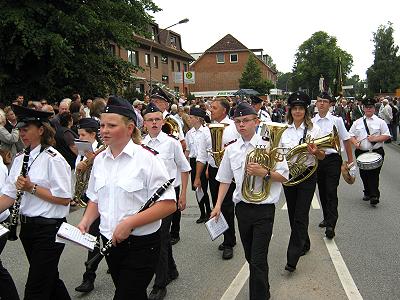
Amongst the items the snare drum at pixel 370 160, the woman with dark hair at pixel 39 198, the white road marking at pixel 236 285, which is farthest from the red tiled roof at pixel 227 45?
the woman with dark hair at pixel 39 198

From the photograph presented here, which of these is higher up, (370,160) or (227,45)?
(227,45)

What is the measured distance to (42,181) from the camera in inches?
149

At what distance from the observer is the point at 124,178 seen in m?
2.99

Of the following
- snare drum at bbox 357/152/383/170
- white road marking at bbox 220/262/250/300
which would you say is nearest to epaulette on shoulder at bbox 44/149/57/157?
white road marking at bbox 220/262/250/300

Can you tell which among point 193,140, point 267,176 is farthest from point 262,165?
point 193,140

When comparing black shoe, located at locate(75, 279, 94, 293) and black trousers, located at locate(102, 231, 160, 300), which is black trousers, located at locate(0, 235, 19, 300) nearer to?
black shoe, located at locate(75, 279, 94, 293)

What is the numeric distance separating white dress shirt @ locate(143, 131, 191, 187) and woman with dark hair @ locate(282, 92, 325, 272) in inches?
48.3

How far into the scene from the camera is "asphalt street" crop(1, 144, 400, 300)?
4.77 m

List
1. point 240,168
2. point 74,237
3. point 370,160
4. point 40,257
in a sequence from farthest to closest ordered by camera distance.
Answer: point 370,160 < point 240,168 < point 40,257 < point 74,237

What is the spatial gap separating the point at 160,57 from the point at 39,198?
43.9 metres

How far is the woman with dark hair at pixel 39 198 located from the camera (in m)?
3.70

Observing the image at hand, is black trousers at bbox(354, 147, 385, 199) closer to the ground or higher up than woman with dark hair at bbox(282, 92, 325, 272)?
closer to the ground

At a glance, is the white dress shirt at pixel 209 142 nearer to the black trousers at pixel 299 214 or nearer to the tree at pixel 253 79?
the black trousers at pixel 299 214

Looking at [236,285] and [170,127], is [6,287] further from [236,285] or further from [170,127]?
[170,127]
